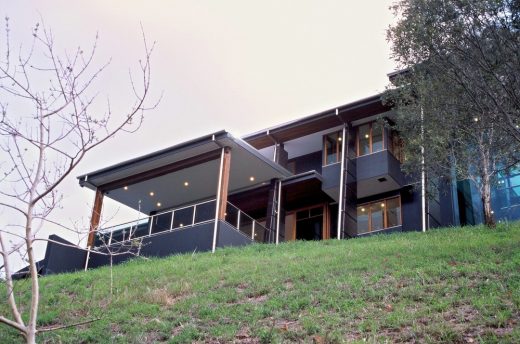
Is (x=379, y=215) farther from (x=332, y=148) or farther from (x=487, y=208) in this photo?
(x=487, y=208)

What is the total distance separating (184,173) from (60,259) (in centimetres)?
567

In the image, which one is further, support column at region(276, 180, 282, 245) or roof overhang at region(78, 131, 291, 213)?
support column at region(276, 180, 282, 245)

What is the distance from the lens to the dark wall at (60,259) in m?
21.4

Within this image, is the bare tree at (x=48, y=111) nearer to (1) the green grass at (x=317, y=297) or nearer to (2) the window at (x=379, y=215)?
(1) the green grass at (x=317, y=297)

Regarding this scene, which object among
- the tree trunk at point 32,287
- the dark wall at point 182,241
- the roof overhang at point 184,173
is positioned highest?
the roof overhang at point 184,173

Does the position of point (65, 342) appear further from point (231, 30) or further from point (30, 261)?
point (231, 30)

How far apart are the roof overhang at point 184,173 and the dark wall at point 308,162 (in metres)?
2.87

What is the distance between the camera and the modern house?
70.0ft

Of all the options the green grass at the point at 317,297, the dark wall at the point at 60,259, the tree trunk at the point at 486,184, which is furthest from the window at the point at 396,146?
the dark wall at the point at 60,259

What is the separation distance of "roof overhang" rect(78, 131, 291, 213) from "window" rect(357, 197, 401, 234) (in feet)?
11.6

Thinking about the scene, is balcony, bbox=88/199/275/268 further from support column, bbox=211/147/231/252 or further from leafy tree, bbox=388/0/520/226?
leafy tree, bbox=388/0/520/226

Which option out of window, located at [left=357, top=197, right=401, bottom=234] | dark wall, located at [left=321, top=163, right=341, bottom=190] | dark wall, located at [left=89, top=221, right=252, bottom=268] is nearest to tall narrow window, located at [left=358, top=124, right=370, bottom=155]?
dark wall, located at [left=321, top=163, right=341, bottom=190]

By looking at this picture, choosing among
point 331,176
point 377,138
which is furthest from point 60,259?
point 377,138

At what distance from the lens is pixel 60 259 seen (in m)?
21.8
